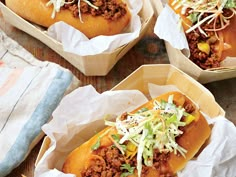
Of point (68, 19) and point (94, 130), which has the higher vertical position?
point (68, 19)

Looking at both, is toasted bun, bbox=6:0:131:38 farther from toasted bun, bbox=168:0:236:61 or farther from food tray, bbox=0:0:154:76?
toasted bun, bbox=168:0:236:61

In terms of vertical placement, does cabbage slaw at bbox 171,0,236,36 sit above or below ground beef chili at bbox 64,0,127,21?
below

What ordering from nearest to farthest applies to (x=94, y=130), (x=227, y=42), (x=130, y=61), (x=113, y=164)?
(x=113, y=164), (x=94, y=130), (x=227, y=42), (x=130, y=61)

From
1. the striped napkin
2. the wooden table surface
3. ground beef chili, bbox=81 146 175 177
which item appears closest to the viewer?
ground beef chili, bbox=81 146 175 177

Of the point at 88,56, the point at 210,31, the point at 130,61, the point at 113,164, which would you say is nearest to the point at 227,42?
the point at 210,31

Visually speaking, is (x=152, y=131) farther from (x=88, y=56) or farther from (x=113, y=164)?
(x=88, y=56)

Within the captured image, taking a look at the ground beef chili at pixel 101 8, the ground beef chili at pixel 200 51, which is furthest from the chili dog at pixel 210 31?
the ground beef chili at pixel 101 8

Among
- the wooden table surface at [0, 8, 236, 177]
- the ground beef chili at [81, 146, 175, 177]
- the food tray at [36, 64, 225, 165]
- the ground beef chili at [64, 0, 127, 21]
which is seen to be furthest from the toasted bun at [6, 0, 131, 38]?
the ground beef chili at [81, 146, 175, 177]
